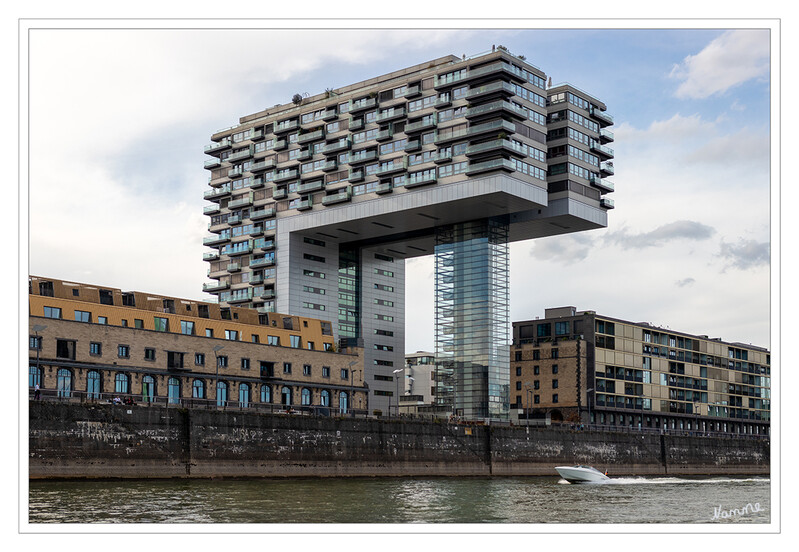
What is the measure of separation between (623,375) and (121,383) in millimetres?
89740

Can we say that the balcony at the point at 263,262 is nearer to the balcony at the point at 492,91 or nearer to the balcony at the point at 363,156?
the balcony at the point at 363,156

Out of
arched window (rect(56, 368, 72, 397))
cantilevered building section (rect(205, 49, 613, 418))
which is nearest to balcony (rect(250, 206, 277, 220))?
cantilevered building section (rect(205, 49, 613, 418))

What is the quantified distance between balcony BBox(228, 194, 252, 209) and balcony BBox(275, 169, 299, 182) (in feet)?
18.9

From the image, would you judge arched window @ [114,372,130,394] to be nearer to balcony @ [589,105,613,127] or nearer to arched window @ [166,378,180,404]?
arched window @ [166,378,180,404]

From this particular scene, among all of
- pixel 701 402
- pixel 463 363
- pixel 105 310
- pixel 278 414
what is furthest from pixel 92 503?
pixel 701 402

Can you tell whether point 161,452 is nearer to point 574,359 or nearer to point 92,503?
point 92,503

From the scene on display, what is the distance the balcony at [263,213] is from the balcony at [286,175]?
4.29 meters

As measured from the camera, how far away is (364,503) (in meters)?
58.4

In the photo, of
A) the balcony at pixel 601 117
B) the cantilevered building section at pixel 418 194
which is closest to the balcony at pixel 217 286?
the cantilevered building section at pixel 418 194

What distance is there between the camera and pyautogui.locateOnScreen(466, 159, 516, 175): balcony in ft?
432

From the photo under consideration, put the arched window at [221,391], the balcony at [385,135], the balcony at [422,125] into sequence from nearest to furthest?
the arched window at [221,391]
the balcony at [422,125]
the balcony at [385,135]

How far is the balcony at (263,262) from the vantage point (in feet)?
494

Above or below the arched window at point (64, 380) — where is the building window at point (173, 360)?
above

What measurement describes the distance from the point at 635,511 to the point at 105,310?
60.8 m
